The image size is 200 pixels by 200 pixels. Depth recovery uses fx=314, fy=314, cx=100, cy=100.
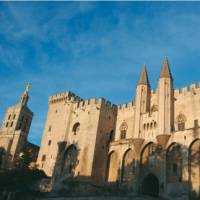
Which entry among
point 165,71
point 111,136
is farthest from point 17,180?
point 165,71

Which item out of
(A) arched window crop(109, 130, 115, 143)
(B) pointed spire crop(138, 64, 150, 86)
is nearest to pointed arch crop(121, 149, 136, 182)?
(A) arched window crop(109, 130, 115, 143)

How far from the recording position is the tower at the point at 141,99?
40.0 m

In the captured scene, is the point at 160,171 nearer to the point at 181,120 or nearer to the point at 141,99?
the point at 181,120

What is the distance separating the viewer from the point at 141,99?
42.3 metres

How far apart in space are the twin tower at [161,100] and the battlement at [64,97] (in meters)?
11.4

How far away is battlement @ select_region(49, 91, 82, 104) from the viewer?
50156 millimetres

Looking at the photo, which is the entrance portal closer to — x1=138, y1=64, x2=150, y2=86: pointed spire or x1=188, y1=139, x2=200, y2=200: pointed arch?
x1=188, y1=139, x2=200, y2=200: pointed arch

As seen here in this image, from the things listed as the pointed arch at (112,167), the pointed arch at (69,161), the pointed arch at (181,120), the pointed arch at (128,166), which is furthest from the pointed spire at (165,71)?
the pointed arch at (69,161)

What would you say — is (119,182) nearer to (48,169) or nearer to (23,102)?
(48,169)

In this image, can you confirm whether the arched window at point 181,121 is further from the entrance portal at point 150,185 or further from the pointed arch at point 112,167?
the pointed arch at point 112,167

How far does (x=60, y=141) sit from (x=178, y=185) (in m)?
20.4

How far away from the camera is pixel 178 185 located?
31.5 metres

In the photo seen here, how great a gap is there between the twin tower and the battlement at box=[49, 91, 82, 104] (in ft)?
37.3

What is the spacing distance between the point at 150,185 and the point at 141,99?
11.7m
